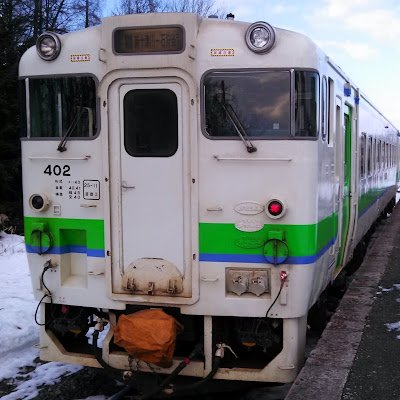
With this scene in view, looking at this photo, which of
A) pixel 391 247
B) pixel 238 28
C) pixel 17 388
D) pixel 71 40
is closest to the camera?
pixel 238 28

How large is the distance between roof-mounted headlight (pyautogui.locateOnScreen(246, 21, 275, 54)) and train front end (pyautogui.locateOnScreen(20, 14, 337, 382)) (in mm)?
11

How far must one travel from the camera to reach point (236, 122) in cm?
454

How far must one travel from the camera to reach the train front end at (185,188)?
14.6 feet

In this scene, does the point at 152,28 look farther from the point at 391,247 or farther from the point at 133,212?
the point at 391,247

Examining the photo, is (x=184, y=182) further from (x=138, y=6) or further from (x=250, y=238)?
(x=138, y=6)

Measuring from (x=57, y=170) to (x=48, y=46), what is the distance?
105 centimetres

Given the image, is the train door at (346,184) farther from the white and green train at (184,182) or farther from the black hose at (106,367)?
the black hose at (106,367)

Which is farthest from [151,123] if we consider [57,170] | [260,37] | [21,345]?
[21,345]

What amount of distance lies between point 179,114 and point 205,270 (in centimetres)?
127

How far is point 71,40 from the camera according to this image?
480 cm

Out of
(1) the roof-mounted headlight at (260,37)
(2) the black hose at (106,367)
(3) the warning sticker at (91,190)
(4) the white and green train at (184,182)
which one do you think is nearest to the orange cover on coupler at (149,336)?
(4) the white and green train at (184,182)

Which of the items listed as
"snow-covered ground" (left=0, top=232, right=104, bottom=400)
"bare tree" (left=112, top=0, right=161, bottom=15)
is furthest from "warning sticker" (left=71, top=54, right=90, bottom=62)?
"bare tree" (left=112, top=0, right=161, bottom=15)

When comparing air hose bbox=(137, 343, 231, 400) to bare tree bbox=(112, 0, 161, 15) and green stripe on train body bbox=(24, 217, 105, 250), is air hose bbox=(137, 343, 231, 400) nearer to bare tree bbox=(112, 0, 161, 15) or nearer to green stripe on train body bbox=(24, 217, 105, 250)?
green stripe on train body bbox=(24, 217, 105, 250)

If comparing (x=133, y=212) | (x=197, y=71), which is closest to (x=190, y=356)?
(x=133, y=212)
